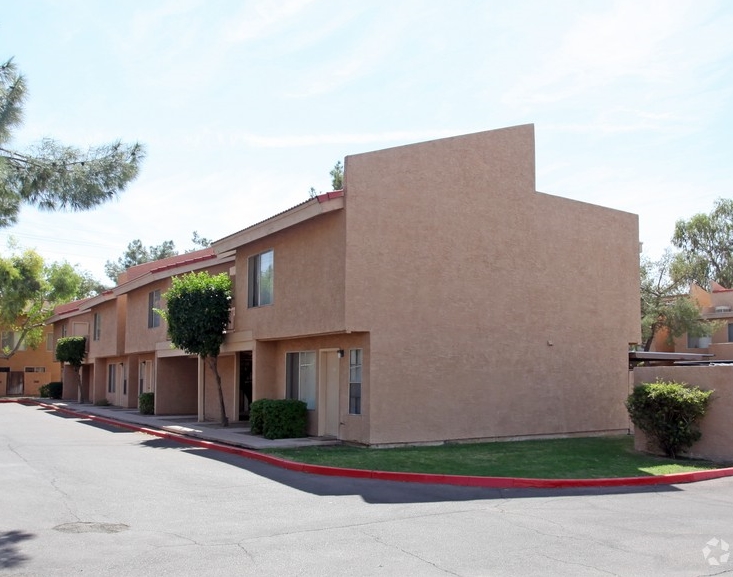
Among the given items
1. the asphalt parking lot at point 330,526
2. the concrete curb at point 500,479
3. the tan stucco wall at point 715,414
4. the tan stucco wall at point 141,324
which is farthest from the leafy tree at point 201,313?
the tan stucco wall at point 715,414

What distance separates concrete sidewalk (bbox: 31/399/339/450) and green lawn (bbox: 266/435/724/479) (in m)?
0.92

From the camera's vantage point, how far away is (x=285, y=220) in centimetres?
1772

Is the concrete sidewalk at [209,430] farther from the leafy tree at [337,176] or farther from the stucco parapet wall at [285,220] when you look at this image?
the leafy tree at [337,176]

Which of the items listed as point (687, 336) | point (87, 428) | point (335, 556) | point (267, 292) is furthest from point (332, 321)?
point (687, 336)

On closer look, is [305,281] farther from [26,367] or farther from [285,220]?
[26,367]

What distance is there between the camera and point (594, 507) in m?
10.2

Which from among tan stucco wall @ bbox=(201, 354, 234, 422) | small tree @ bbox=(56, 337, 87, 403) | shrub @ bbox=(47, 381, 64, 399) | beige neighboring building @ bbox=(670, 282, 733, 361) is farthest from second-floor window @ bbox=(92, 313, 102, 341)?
beige neighboring building @ bbox=(670, 282, 733, 361)

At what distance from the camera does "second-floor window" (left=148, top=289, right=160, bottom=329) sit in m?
28.9

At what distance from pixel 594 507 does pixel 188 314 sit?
47.0ft

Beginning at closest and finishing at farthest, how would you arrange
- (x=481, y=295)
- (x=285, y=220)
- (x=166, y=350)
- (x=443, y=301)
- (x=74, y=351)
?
(x=443, y=301)
(x=285, y=220)
(x=481, y=295)
(x=166, y=350)
(x=74, y=351)

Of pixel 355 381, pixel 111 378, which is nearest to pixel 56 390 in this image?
pixel 111 378

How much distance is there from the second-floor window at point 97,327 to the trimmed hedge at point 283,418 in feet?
67.6

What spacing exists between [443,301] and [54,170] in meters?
9.13

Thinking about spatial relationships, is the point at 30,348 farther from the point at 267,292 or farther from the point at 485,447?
the point at 485,447
